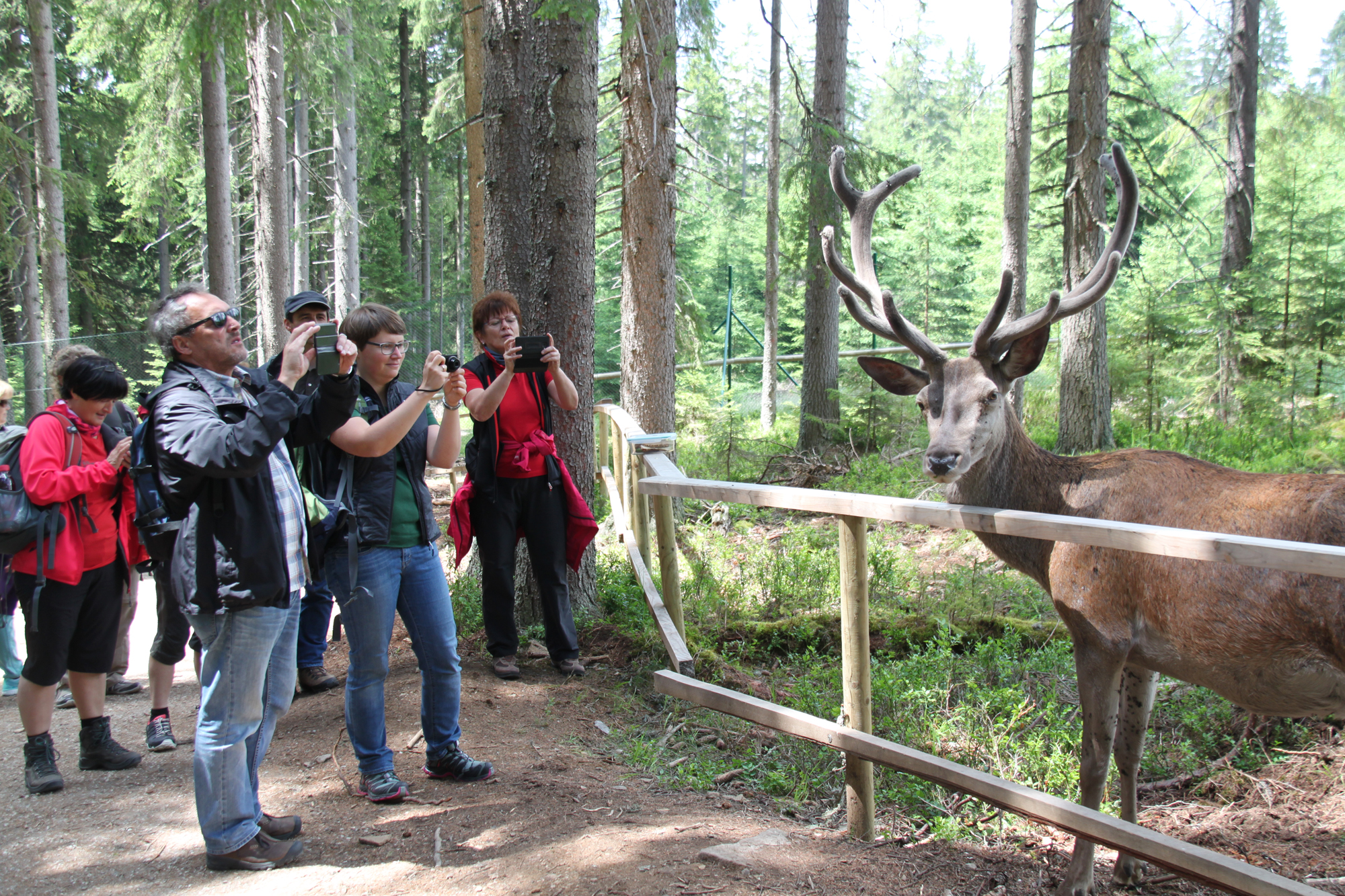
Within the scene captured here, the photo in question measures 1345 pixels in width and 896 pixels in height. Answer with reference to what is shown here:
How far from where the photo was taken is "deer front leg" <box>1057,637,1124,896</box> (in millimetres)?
3531

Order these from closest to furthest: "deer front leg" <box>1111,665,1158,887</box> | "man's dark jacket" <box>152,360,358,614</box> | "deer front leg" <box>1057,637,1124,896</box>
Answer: "man's dark jacket" <box>152,360,358,614</box>
"deer front leg" <box>1057,637,1124,896</box>
"deer front leg" <box>1111,665,1158,887</box>

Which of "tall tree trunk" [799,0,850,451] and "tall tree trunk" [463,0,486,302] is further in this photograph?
"tall tree trunk" [799,0,850,451]

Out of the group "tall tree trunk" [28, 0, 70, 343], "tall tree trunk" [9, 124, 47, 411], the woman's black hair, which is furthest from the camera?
"tall tree trunk" [9, 124, 47, 411]

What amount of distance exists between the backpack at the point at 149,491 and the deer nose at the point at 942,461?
2.91 m

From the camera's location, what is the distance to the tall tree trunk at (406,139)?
28094mm

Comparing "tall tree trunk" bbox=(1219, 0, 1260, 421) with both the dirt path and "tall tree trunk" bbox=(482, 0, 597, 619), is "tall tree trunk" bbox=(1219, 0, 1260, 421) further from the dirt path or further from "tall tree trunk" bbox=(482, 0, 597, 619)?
the dirt path

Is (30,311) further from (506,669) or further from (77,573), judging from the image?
(506,669)

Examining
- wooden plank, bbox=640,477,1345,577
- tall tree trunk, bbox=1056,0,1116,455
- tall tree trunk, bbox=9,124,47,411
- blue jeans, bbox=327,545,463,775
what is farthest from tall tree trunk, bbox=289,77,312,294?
wooden plank, bbox=640,477,1345,577

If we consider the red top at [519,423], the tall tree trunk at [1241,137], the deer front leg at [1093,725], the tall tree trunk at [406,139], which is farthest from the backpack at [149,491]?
the tall tree trunk at [406,139]

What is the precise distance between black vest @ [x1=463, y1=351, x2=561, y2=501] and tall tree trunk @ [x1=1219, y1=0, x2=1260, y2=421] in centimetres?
1208

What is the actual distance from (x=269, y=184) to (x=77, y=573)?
11.8 meters

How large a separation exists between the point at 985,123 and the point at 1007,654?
30.4 meters

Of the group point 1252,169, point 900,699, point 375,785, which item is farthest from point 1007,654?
point 1252,169

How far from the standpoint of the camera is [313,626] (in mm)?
5180
